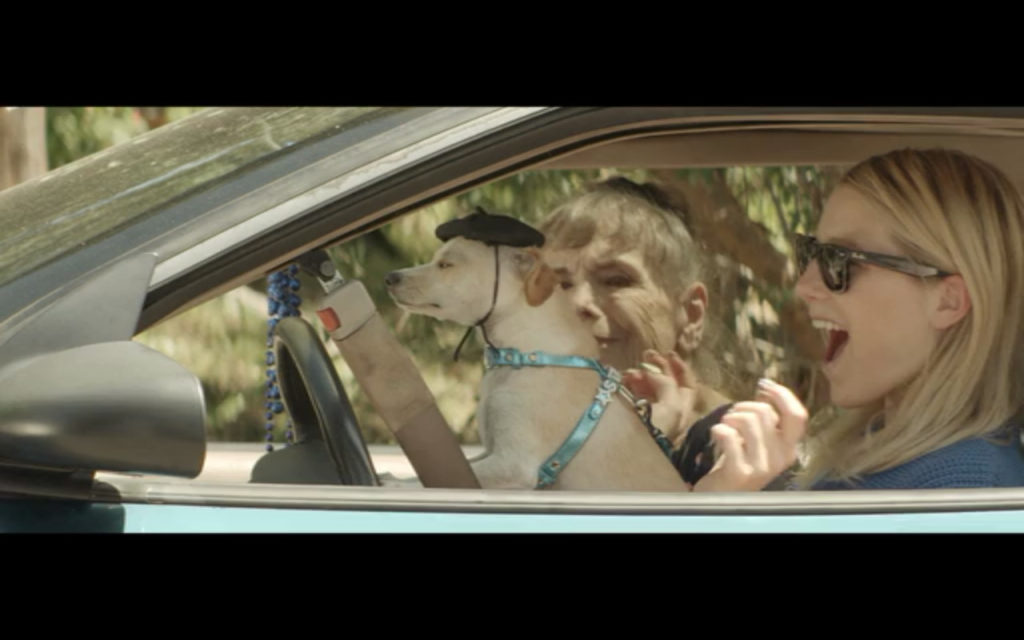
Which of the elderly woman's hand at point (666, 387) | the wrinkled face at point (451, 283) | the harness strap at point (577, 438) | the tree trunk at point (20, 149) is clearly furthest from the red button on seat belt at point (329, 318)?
the tree trunk at point (20, 149)

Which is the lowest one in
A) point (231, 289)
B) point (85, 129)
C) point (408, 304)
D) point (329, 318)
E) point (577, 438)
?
point (577, 438)

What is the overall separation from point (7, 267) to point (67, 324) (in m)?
0.19

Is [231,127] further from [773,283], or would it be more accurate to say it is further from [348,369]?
[773,283]

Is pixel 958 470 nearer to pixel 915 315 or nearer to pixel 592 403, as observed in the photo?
pixel 915 315

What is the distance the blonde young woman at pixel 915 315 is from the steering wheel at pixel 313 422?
0.61 m

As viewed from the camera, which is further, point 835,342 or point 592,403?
point 592,403

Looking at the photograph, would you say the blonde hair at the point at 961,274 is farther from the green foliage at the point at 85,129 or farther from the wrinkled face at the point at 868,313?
the green foliage at the point at 85,129

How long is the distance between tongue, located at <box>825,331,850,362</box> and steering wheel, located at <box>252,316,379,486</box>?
88 centimetres

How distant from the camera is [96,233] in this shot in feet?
5.08

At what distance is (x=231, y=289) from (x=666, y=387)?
4.75 feet

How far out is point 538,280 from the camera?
2.79 meters

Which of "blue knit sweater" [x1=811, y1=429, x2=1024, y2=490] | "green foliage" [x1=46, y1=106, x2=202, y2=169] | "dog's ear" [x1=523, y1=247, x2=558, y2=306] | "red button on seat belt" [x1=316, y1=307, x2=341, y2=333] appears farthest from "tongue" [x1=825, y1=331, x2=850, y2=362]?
"green foliage" [x1=46, y1=106, x2=202, y2=169]

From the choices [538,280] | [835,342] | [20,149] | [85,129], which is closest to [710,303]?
[538,280]

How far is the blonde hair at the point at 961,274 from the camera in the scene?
7.25 ft
